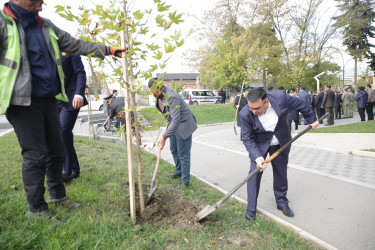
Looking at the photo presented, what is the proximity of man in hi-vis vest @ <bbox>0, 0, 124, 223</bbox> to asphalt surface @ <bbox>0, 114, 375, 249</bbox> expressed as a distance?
8.72 ft

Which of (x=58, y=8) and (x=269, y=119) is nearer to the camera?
(x=58, y=8)

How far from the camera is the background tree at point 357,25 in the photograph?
27678 millimetres

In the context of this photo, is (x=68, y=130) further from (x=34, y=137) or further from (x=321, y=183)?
(x=321, y=183)

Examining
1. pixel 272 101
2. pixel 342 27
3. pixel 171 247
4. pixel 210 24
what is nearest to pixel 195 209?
pixel 171 247

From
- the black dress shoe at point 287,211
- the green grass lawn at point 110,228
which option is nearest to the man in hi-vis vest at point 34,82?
the green grass lawn at point 110,228

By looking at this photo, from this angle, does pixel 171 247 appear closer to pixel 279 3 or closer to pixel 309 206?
pixel 309 206

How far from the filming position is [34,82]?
221cm

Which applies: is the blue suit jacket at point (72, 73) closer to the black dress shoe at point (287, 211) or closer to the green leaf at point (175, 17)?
the green leaf at point (175, 17)

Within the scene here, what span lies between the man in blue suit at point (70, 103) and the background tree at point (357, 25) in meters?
31.0

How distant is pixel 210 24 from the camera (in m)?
26.8

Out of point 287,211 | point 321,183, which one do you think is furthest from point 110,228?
point 321,183

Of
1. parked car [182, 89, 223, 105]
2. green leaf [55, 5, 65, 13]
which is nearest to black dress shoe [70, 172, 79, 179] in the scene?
green leaf [55, 5, 65, 13]

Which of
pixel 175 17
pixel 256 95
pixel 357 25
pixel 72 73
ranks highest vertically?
pixel 357 25

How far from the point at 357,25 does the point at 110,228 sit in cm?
3408
